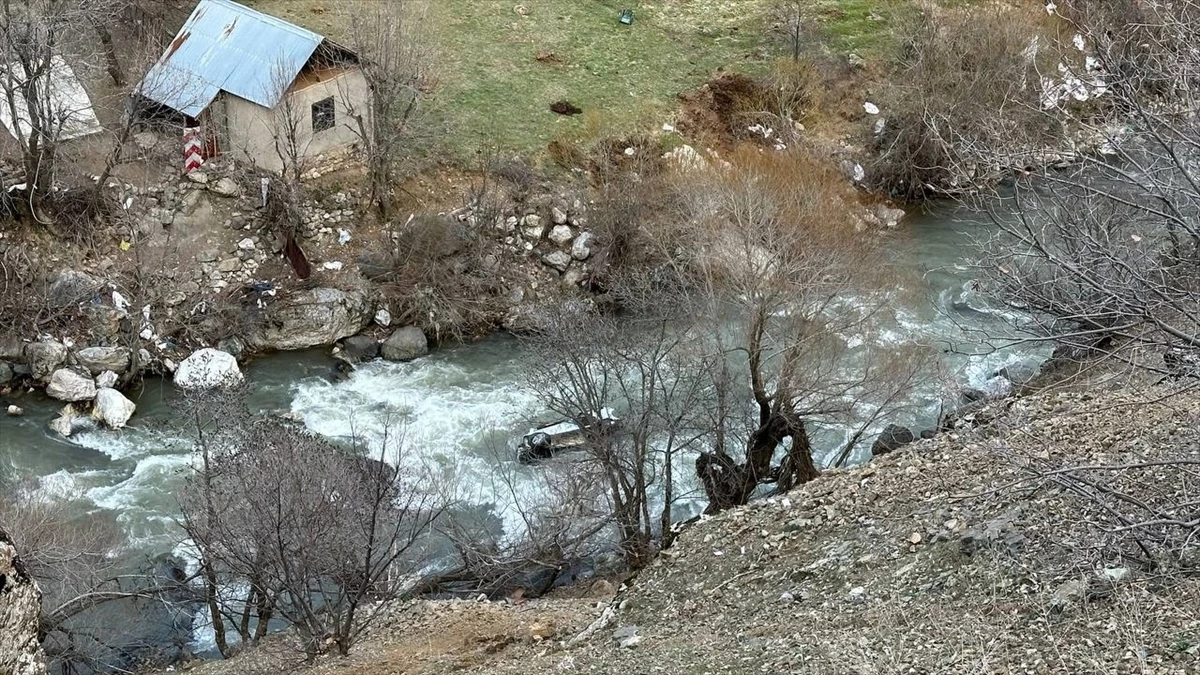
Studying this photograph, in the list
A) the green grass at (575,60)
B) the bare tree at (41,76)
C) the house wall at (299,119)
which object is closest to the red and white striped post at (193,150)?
the house wall at (299,119)

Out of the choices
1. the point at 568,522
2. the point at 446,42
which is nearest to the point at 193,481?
the point at 568,522

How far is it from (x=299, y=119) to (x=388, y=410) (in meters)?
5.98

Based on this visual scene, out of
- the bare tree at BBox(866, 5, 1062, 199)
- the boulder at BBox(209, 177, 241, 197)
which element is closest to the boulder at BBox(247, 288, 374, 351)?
the boulder at BBox(209, 177, 241, 197)

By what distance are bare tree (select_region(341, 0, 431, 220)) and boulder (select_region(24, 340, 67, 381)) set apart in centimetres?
601

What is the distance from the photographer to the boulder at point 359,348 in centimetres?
1944

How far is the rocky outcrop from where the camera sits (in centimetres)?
736

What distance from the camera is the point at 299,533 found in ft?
40.0

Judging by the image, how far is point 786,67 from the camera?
2483cm

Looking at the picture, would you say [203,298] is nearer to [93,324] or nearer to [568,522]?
[93,324]

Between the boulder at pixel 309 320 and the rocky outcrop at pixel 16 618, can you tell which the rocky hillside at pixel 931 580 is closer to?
the rocky outcrop at pixel 16 618

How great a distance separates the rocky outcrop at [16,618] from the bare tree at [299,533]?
12.9 feet

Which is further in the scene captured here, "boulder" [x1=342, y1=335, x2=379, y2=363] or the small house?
the small house

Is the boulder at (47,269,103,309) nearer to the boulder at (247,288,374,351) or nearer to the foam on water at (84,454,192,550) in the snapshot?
the boulder at (247,288,374,351)

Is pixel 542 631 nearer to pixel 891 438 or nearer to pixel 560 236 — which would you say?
pixel 891 438
